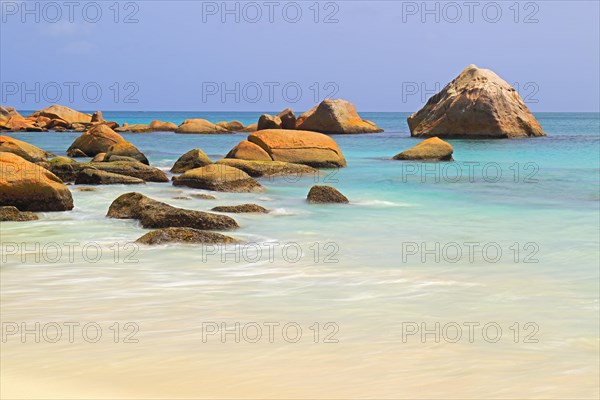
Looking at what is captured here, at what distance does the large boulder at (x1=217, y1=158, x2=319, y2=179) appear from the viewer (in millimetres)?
17609

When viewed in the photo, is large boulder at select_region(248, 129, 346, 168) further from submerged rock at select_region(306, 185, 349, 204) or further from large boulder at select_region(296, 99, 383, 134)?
large boulder at select_region(296, 99, 383, 134)

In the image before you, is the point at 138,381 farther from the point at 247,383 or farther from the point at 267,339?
the point at 267,339

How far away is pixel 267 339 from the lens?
4.86m

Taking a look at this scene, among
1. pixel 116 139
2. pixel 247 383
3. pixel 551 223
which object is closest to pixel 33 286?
pixel 247 383

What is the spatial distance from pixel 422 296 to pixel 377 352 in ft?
5.44

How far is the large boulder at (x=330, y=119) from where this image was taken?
145 feet

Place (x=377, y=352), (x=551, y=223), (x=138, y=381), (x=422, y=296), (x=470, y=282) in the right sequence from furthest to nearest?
(x=551, y=223), (x=470, y=282), (x=422, y=296), (x=377, y=352), (x=138, y=381)

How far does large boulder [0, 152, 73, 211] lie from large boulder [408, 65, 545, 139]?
28.4 metres

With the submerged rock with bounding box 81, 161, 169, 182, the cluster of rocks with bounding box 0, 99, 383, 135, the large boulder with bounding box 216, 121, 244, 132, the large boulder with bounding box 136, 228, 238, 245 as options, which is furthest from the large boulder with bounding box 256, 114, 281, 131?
the large boulder with bounding box 136, 228, 238, 245

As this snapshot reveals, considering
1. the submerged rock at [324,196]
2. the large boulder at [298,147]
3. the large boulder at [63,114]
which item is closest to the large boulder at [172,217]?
the submerged rock at [324,196]

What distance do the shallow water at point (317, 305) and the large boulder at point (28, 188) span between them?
0.25 metres

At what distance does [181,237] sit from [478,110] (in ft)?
100

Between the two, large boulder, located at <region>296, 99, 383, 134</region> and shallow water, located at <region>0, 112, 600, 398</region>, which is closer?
shallow water, located at <region>0, 112, 600, 398</region>

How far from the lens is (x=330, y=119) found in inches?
1738
